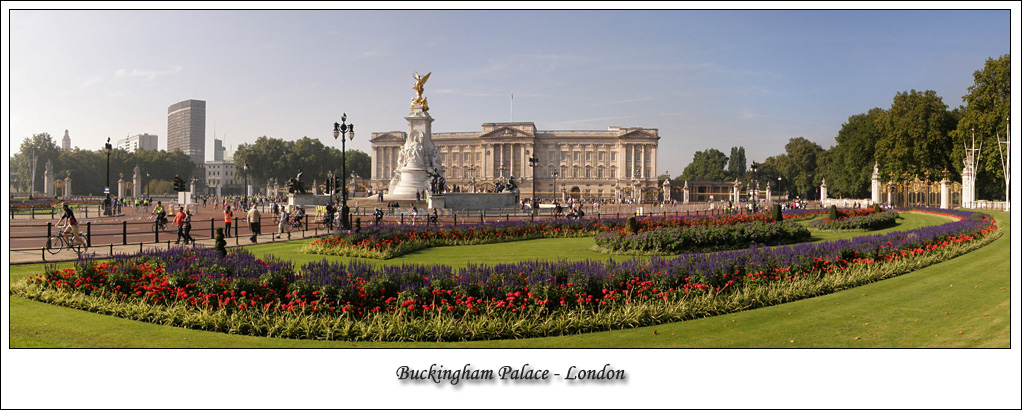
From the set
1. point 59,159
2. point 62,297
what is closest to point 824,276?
point 62,297

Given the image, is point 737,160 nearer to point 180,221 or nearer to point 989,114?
point 989,114

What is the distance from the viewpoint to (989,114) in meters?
39.8

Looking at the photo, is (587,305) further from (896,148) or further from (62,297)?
(896,148)

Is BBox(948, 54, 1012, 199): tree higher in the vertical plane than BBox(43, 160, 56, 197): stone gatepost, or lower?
higher

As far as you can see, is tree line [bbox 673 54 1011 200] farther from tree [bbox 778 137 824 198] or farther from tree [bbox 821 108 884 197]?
tree [bbox 778 137 824 198]

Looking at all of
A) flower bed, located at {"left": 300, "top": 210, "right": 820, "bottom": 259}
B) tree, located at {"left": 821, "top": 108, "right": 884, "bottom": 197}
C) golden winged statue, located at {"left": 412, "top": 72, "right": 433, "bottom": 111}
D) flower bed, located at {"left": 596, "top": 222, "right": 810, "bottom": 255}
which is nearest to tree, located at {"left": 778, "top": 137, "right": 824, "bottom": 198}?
tree, located at {"left": 821, "top": 108, "right": 884, "bottom": 197}

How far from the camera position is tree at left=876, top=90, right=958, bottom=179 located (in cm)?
5284

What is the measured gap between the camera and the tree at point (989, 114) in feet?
129

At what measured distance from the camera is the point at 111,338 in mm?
7359

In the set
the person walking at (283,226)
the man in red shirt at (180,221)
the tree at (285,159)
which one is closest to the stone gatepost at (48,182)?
the tree at (285,159)

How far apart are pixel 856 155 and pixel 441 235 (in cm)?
6725

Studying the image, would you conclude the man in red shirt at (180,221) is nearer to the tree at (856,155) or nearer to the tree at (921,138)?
the tree at (921,138)

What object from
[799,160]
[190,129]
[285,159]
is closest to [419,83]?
[285,159]

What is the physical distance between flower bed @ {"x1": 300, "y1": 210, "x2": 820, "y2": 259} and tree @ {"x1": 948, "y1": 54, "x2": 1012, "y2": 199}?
25585mm
